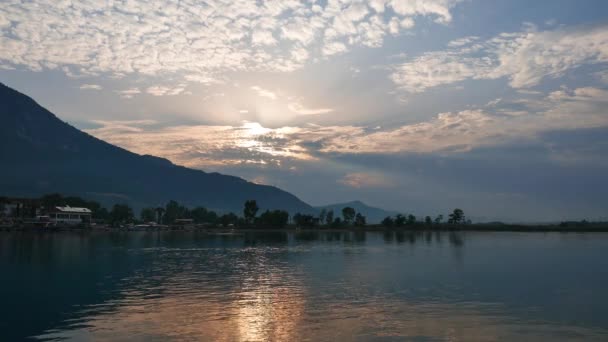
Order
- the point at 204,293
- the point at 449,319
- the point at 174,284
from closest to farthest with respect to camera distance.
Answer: the point at 449,319
the point at 204,293
the point at 174,284

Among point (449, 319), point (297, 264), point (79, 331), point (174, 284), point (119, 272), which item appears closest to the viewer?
point (79, 331)

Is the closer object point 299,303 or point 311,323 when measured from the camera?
point 311,323

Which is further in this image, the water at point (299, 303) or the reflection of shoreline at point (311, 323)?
the water at point (299, 303)

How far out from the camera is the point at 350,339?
1136 inches

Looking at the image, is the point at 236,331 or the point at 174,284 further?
the point at 174,284

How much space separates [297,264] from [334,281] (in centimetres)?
2180

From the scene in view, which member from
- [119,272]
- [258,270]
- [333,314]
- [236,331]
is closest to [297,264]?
[258,270]

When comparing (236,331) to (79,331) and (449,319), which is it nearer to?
(79,331)

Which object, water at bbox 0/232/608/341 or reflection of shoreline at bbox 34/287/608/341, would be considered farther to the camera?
water at bbox 0/232/608/341

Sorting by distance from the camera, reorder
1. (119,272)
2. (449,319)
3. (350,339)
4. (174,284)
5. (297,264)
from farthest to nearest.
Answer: (297,264)
(119,272)
(174,284)
(449,319)
(350,339)

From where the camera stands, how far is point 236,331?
30609 millimetres

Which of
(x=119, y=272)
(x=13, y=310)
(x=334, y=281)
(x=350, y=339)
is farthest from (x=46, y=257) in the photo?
(x=350, y=339)

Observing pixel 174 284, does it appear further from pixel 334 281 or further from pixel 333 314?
pixel 333 314

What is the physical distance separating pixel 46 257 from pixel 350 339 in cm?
7283
